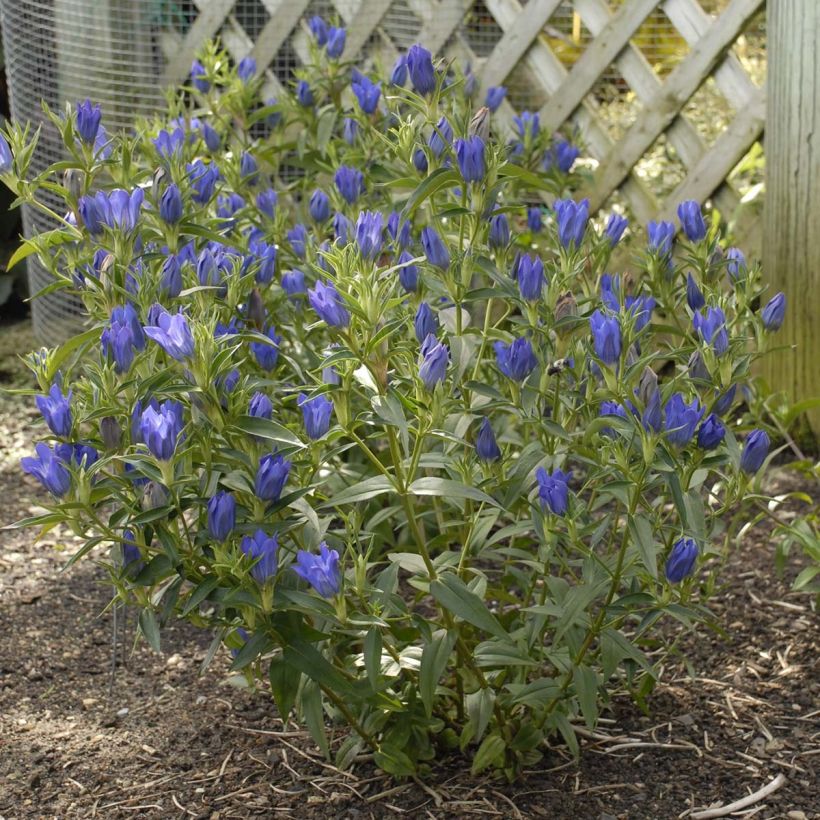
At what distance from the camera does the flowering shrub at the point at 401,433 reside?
1.73 m

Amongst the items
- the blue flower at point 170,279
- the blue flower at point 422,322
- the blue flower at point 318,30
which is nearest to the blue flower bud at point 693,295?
the blue flower at point 422,322

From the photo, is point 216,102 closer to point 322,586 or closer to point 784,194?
point 784,194

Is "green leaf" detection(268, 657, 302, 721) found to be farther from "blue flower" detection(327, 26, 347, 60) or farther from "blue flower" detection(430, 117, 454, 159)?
"blue flower" detection(327, 26, 347, 60)

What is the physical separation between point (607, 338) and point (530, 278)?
198mm

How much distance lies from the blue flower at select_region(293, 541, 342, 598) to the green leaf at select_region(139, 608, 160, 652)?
29 cm

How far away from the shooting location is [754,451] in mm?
1916

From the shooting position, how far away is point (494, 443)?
1911 millimetres

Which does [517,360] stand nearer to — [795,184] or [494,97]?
[494,97]

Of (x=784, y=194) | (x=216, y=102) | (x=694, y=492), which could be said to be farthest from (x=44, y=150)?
(x=694, y=492)

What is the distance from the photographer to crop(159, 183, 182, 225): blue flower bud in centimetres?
206

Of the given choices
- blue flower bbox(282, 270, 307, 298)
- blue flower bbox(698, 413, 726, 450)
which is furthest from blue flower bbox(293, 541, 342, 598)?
blue flower bbox(282, 270, 307, 298)

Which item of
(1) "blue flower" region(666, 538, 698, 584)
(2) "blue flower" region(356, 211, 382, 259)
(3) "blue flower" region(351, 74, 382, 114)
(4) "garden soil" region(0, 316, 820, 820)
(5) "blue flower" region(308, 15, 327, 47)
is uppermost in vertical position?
(2) "blue flower" region(356, 211, 382, 259)

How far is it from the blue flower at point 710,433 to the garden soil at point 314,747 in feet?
1.66

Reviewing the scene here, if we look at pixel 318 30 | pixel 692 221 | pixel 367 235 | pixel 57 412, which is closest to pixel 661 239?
pixel 692 221
